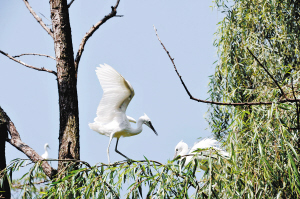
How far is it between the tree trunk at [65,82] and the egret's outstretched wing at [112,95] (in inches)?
11.4

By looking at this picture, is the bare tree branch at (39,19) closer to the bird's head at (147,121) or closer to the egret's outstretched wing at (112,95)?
the egret's outstretched wing at (112,95)

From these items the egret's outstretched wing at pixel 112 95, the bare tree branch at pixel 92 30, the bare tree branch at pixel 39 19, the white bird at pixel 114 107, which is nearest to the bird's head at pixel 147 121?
the white bird at pixel 114 107

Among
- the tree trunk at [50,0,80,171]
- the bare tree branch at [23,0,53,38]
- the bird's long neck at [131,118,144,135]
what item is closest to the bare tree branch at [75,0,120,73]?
the tree trunk at [50,0,80,171]

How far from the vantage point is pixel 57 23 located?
151 inches

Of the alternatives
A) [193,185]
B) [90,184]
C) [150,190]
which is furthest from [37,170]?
[193,185]

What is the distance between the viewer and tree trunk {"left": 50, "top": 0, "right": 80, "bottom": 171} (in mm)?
3502

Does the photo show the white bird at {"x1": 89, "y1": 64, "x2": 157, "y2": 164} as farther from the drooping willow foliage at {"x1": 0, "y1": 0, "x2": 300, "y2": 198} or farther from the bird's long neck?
the drooping willow foliage at {"x1": 0, "y1": 0, "x2": 300, "y2": 198}

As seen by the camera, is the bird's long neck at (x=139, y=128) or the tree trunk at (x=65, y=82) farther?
the bird's long neck at (x=139, y=128)

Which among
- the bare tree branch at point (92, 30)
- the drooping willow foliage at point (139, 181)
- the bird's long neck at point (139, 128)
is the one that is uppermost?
the bare tree branch at point (92, 30)

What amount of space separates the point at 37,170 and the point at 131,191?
2.40 ft

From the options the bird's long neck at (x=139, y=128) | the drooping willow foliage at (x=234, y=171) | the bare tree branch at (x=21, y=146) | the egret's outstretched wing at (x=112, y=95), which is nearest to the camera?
the drooping willow foliage at (x=234, y=171)

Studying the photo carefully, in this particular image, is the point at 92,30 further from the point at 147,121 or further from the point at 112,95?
the point at 147,121

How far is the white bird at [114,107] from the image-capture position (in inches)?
155

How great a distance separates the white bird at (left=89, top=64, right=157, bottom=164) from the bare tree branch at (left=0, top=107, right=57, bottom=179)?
82 cm
